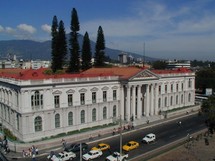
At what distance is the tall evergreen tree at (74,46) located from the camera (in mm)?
78812

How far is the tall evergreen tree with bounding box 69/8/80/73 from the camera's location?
7881cm

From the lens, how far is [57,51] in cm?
7900

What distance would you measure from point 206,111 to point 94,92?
966 inches

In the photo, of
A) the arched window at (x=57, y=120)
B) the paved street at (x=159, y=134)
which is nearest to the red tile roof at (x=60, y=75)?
the arched window at (x=57, y=120)

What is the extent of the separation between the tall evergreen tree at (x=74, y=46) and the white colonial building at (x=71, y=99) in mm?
13533

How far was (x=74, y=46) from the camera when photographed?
8031cm

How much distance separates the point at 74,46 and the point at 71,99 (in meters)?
30.5

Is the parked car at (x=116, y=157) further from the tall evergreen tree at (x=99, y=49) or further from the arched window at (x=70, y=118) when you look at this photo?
the tall evergreen tree at (x=99, y=49)

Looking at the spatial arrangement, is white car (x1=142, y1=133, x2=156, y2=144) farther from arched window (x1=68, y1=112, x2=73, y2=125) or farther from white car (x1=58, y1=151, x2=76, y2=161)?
arched window (x1=68, y1=112, x2=73, y2=125)

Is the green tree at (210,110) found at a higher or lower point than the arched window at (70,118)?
higher

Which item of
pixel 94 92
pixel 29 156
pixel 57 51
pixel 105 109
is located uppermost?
pixel 57 51

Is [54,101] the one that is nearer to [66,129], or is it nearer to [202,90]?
[66,129]

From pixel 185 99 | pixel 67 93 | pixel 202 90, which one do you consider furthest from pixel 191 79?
pixel 67 93

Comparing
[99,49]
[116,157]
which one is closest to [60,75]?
[116,157]
